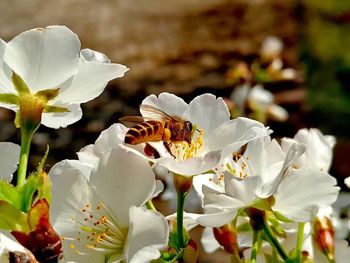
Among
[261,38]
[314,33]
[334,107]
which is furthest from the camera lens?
[314,33]

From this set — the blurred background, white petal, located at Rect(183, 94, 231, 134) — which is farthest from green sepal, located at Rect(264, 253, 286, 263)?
the blurred background

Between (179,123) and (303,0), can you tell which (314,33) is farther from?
(179,123)

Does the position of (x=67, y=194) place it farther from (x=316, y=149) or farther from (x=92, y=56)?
(x=316, y=149)

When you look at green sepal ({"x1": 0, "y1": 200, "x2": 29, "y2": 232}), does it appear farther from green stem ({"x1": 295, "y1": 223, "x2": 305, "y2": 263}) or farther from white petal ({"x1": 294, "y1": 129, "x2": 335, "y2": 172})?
white petal ({"x1": 294, "y1": 129, "x2": 335, "y2": 172})

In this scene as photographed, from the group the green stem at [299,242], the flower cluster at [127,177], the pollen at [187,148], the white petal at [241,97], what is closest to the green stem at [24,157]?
the flower cluster at [127,177]

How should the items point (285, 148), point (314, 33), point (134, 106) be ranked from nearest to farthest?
1. point (285, 148)
2. point (134, 106)
3. point (314, 33)

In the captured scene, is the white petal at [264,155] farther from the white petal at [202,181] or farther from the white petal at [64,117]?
the white petal at [64,117]

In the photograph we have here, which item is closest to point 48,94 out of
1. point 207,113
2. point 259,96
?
point 207,113

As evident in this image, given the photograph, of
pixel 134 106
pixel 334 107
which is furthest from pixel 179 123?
pixel 334 107
